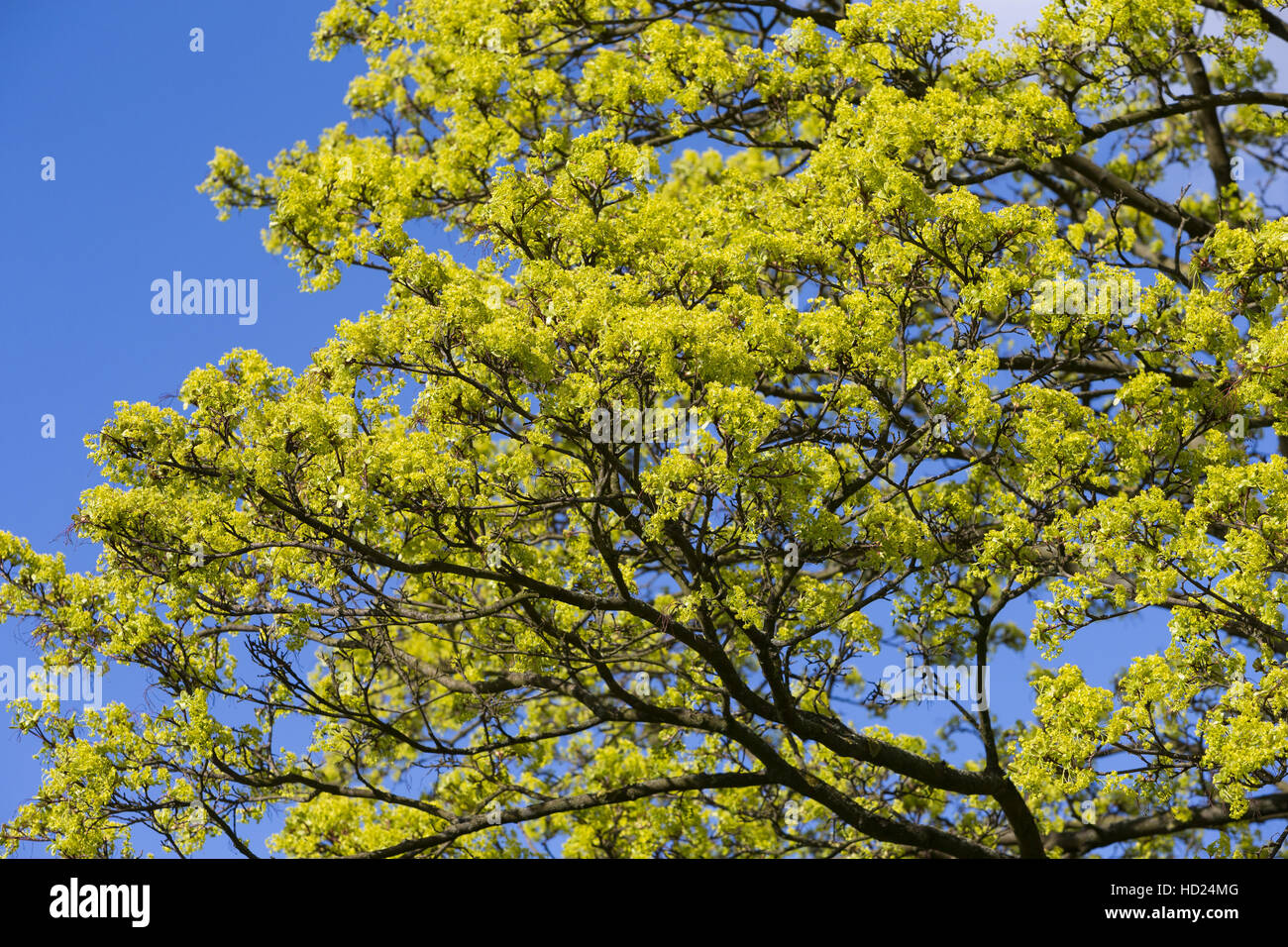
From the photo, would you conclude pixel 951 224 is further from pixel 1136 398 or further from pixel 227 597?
pixel 227 597

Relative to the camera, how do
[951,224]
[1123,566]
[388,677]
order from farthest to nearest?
[388,677], [951,224], [1123,566]

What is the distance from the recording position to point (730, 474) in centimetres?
948

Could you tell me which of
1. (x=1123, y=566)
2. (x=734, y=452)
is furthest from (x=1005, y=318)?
(x=734, y=452)

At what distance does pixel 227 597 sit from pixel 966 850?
22.8 feet

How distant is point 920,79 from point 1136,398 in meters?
4.22

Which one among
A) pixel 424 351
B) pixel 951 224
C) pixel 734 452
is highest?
pixel 951 224

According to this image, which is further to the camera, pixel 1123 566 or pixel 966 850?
pixel 966 850

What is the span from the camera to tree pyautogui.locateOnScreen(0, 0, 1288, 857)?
386 inches

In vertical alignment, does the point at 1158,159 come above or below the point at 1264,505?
above

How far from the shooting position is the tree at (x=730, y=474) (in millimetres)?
9797

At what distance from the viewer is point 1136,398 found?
11.5m
